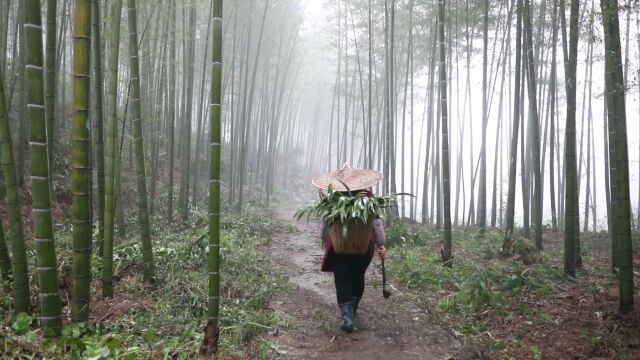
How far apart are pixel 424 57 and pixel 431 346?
886 centimetres

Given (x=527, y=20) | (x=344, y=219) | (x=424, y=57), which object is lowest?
(x=344, y=219)

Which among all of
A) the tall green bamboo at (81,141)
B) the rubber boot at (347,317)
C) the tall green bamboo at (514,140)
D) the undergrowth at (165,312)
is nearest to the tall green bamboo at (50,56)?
the tall green bamboo at (81,141)

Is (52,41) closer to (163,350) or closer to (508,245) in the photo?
(163,350)

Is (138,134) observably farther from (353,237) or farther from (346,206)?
(353,237)

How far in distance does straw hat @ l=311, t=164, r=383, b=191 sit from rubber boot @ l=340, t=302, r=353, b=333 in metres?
0.86

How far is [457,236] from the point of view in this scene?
7.43 meters

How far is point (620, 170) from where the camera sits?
310 cm

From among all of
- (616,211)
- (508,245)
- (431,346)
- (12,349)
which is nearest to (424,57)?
(508,245)

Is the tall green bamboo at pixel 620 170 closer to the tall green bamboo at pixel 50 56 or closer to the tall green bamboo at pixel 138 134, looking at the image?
the tall green bamboo at pixel 138 134

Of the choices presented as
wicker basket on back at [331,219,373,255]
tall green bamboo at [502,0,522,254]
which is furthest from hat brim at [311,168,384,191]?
tall green bamboo at [502,0,522,254]

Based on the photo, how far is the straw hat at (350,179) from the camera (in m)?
3.18

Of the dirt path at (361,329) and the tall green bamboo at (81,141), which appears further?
the dirt path at (361,329)

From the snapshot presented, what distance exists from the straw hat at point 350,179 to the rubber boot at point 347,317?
0.86 metres

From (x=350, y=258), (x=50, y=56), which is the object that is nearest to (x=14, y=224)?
(x=50, y=56)
